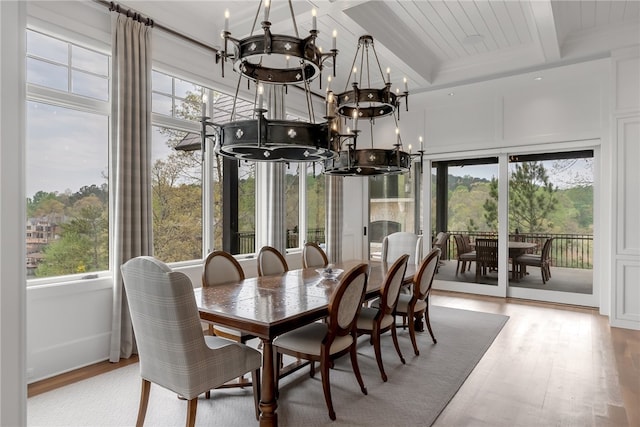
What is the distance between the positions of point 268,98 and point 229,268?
2.82 m

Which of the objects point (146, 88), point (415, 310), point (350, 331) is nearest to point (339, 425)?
point (350, 331)

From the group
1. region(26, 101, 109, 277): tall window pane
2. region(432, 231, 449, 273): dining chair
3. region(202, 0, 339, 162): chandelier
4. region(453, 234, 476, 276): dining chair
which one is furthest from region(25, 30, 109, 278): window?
region(453, 234, 476, 276): dining chair

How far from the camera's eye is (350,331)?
9.04 ft

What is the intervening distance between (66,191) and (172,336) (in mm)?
2193

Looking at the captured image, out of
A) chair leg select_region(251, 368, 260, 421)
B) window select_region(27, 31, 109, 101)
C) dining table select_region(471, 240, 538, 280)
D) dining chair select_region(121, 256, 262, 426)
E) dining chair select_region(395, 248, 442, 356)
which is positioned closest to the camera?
dining chair select_region(121, 256, 262, 426)

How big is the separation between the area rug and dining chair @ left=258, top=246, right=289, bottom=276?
3.84 ft

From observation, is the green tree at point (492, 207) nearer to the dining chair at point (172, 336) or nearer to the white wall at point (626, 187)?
the white wall at point (626, 187)

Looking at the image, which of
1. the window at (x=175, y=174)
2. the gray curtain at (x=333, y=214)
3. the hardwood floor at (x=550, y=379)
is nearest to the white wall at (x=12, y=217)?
the hardwood floor at (x=550, y=379)

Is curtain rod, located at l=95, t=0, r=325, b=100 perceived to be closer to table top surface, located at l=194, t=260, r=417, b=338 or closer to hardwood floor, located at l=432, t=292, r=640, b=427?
table top surface, located at l=194, t=260, r=417, b=338

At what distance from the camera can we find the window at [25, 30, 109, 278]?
3.19m

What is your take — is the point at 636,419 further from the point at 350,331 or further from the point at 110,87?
the point at 110,87

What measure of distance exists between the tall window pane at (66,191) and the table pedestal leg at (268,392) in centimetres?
225

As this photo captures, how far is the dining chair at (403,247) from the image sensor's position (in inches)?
190

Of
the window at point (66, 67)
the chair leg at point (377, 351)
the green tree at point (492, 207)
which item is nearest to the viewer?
the chair leg at point (377, 351)
